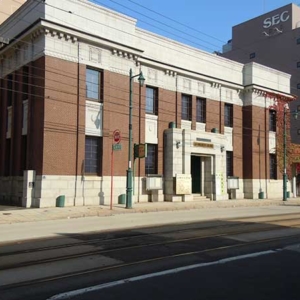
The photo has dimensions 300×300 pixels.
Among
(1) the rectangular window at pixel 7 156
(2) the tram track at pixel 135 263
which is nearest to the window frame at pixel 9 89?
(1) the rectangular window at pixel 7 156

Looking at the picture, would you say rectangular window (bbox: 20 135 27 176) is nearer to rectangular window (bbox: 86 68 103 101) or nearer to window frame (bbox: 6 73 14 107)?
window frame (bbox: 6 73 14 107)

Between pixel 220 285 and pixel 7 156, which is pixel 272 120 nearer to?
pixel 7 156

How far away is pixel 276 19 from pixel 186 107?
3732 centimetres

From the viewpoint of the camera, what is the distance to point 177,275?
A: 7293 millimetres

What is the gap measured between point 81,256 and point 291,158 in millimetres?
32656

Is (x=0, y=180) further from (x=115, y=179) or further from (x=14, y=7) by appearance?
(x=14, y=7)

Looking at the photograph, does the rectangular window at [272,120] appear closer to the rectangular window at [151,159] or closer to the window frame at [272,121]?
the window frame at [272,121]

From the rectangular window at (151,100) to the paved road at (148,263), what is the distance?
16.2 m

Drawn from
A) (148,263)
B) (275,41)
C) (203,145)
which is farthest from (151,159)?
(275,41)

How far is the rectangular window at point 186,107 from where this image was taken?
101 feet

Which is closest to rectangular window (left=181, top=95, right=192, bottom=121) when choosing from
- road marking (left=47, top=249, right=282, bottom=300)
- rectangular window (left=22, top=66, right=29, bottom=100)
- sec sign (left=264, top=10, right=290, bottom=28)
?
rectangular window (left=22, top=66, right=29, bottom=100)

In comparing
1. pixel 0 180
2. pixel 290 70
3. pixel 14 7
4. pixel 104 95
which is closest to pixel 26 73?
pixel 104 95

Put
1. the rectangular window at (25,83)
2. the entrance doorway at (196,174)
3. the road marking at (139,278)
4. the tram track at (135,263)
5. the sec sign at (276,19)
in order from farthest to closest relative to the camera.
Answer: the sec sign at (276,19)
the entrance doorway at (196,174)
the rectangular window at (25,83)
the tram track at (135,263)
the road marking at (139,278)

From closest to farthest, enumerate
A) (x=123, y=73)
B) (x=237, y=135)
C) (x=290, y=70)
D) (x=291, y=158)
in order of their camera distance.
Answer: (x=123, y=73) < (x=237, y=135) < (x=291, y=158) < (x=290, y=70)
